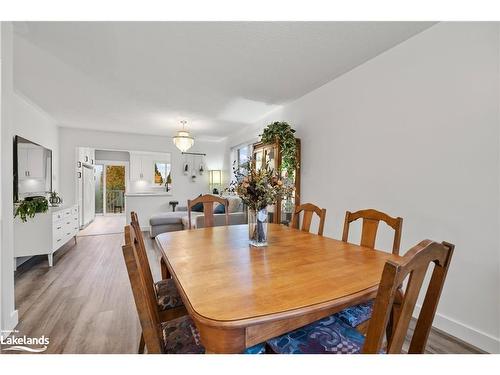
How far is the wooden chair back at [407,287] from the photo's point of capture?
586 mm

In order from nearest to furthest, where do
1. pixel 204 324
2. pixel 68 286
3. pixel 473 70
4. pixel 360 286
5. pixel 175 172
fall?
pixel 204 324 < pixel 360 286 < pixel 473 70 < pixel 68 286 < pixel 175 172

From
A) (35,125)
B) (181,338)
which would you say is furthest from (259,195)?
(35,125)

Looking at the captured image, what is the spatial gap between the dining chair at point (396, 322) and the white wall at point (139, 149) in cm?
593

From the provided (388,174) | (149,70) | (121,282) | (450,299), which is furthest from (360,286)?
(149,70)

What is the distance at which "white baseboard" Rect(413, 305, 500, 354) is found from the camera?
1633 millimetres

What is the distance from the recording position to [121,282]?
277 centimetres

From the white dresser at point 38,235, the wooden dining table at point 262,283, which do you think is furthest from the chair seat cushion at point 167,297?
the white dresser at point 38,235

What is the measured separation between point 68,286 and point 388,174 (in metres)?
3.70

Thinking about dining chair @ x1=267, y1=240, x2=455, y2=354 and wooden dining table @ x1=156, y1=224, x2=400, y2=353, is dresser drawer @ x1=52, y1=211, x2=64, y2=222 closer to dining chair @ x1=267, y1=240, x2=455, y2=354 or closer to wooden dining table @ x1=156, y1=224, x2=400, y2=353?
wooden dining table @ x1=156, y1=224, x2=400, y2=353

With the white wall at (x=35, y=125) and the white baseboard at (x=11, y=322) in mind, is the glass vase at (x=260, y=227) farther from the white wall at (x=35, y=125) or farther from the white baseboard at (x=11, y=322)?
the white wall at (x=35, y=125)

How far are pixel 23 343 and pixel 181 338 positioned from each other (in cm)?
154

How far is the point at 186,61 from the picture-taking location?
256cm

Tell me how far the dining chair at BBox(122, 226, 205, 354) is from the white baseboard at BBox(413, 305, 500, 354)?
2.03 meters
